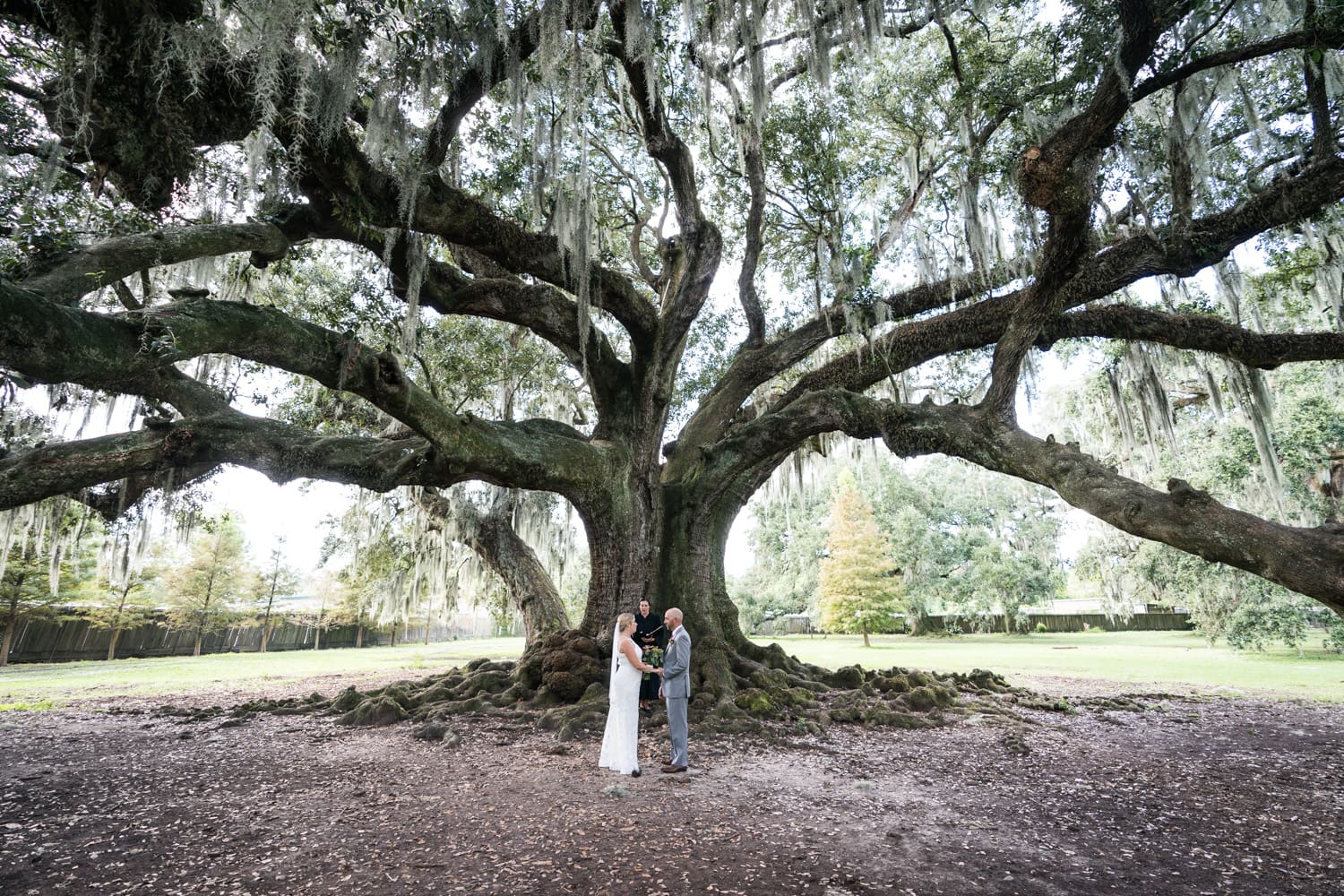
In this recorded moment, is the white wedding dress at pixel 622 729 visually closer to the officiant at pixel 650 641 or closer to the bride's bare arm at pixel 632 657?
the bride's bare arm at pixel 632 657

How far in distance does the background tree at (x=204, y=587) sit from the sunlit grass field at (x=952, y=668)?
1169 millimetres

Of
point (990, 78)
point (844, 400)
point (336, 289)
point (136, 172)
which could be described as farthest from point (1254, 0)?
point (336, 289)

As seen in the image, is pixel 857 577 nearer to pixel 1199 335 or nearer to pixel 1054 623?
pixel 1199 335

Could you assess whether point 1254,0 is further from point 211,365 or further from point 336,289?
point 211,365

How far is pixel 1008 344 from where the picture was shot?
6.15 meters

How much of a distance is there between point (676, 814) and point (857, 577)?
758 inches

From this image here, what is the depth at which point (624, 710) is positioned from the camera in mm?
4766

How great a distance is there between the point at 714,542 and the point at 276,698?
6.60 meters

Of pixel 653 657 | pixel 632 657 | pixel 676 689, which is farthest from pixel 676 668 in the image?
pixel 653 657

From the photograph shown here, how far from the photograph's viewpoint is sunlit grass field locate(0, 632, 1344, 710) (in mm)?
9727

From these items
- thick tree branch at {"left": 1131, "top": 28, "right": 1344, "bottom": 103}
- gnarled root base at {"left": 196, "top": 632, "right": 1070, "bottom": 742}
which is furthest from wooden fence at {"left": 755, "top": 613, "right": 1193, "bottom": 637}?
thick tree branch at {"left": 1131, "top": 28, "right": 1344, "bottom": 103}

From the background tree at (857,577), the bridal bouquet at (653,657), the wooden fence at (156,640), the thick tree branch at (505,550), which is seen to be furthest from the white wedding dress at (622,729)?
the background tree at (857,577)

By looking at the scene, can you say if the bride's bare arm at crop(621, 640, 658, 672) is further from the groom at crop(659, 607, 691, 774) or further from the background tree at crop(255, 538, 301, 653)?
the background tree at crop(255, 538, 301, 653)

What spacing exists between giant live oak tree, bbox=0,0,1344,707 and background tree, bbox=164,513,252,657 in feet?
48.2
